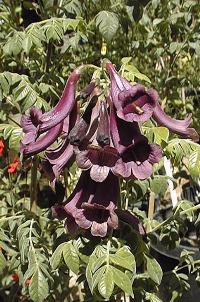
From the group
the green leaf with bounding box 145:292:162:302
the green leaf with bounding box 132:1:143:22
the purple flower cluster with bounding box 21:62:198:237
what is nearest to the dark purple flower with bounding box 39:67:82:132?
the purple flower cluster with bounding box 21:62:198:237

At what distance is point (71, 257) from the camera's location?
171 cm

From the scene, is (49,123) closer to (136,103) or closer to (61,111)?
(61,111)

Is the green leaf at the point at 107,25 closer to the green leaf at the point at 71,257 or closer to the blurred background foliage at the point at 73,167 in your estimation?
the blurred background foliage at the point at 73,167

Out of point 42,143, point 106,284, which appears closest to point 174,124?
point 42,143

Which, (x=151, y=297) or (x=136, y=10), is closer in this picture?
(x=136, y=10)

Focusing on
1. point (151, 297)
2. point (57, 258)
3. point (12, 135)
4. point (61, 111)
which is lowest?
→ point (151, 297)

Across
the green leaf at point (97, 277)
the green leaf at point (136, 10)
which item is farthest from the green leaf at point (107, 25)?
the green leaf at point (97, 277)

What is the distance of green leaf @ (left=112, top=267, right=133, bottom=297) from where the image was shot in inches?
58.7

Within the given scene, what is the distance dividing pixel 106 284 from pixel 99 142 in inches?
14.7

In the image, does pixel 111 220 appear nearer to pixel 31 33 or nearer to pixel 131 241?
pixel 131 241

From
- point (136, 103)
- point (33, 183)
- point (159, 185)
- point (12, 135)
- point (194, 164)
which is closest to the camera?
point (136, 103)

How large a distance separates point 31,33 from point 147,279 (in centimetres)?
101

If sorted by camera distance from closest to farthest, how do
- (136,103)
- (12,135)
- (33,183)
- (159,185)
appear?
(136,103), (12,135), (159,185), (33,183)

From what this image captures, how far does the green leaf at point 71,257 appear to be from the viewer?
170cm
